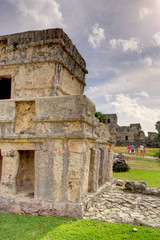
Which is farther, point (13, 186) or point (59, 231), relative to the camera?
point (13, 186)

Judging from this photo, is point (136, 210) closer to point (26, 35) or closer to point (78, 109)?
point (78, 109)

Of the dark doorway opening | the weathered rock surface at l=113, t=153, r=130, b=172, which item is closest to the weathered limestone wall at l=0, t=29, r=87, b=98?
the dark doorway opening

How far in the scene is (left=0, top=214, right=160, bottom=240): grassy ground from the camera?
12.5 ft

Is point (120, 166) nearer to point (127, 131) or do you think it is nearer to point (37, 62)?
point (37, 62)

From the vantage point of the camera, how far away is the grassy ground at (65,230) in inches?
150

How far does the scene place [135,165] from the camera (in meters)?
16.5

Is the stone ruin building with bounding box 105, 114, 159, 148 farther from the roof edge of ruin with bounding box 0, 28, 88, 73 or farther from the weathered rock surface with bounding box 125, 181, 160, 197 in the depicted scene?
the roof edge of ruin with bounding box 0, 28, 88, 73

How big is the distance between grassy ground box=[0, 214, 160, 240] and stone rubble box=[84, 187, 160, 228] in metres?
0.33

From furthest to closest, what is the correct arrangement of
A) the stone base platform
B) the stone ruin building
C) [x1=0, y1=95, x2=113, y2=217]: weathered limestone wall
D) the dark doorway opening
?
the stone ruin building → the dark doorway opening → [x1=0, y1=95, x2=113, y2=217]: weathered limestone wall → the stone base platform

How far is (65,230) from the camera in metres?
3.98

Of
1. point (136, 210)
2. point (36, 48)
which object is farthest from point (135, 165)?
point (36, 48)

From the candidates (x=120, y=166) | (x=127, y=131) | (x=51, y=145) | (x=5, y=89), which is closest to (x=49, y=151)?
(x=51, y=145)

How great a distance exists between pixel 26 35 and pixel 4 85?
9.71 feet

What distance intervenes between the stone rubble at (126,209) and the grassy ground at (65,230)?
1.08 ft
